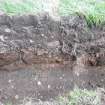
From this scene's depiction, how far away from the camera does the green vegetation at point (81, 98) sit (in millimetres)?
4344

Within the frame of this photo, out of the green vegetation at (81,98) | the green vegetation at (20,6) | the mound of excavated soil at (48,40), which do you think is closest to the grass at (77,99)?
the green vegetation at (81,98)

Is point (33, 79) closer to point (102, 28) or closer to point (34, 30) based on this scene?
point (34, 30)

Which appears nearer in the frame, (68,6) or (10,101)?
(10,101)

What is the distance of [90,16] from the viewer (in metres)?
4.71

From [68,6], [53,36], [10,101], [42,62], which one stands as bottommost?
[10,101]

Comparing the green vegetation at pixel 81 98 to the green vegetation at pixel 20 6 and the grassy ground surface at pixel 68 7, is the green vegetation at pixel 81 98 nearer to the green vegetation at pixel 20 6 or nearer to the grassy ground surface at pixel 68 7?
the grassy ground surface at pixel 68 7

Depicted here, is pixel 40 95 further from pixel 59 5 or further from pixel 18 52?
pixel 59 5

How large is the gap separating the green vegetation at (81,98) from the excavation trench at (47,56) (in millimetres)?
156

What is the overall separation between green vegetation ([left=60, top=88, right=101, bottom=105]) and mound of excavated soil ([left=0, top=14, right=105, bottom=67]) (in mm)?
472

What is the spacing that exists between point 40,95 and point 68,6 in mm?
1448

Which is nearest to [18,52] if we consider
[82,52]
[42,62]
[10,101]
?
[42,62]

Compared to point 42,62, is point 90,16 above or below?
above

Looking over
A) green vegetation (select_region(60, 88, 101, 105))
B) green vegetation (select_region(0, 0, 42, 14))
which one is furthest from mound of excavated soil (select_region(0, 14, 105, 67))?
green vegetation (select_region(60, 88, 101, 105))

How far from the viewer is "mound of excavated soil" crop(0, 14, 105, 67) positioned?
431 cm
